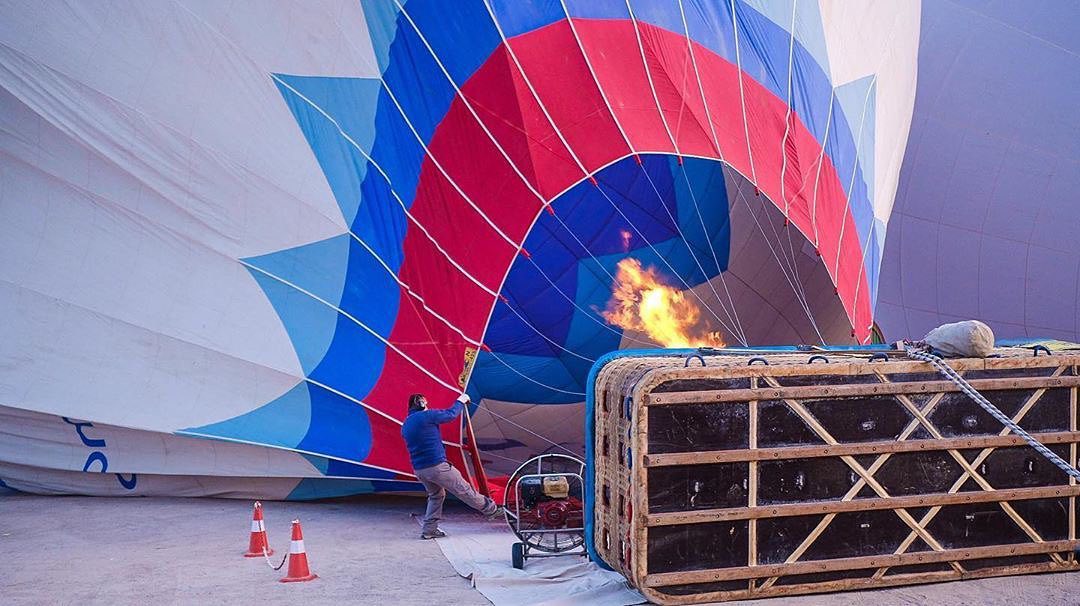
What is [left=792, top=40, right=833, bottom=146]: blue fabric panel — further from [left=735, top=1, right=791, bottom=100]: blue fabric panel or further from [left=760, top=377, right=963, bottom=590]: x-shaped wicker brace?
[left=760, top=377, right=963, bottom=590]: x-shaped wicker brace

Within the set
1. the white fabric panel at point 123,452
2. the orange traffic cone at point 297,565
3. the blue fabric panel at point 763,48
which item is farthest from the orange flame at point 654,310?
the orange traffic cone at point 297,565

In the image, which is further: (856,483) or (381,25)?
(381,25)

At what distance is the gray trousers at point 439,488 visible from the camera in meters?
6.75

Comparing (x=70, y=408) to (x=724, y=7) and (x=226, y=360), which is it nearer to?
(x=226, y=360)

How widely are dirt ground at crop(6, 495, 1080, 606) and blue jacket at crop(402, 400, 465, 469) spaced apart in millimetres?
503

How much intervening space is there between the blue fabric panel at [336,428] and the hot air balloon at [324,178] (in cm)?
2

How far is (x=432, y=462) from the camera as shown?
22.3 feet

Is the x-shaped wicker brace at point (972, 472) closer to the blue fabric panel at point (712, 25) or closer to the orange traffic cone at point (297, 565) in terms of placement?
the orange traffic cone at point (297, 565)

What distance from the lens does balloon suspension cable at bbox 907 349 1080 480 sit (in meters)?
4.73

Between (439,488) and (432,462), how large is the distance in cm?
21

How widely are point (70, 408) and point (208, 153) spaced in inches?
82.9

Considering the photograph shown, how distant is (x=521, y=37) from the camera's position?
7.04 m

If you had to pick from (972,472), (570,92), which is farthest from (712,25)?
(972,472)

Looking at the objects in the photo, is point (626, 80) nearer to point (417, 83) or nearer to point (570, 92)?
point (570, 92)
